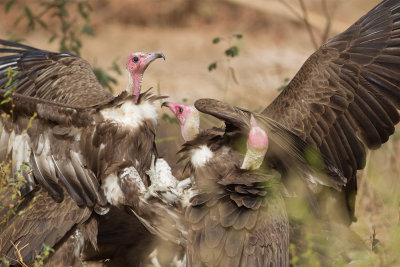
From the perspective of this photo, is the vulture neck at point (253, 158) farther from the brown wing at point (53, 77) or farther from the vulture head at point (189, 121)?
the brown wing at point (53, 77)

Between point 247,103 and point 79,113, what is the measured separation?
3459 mm

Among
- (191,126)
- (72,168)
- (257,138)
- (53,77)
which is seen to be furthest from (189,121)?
(53,77)

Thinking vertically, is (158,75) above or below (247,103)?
below

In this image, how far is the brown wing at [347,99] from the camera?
5.34 meters

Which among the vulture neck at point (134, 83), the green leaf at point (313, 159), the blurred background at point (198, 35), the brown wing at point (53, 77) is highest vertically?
the green leaf at point (313, 159)

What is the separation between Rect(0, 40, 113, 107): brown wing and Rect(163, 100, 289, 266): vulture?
53.7 inches

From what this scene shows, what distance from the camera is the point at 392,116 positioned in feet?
17.7

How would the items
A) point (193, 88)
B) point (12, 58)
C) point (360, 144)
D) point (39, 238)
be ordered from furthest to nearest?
point (193, 88)
point (12, 58)
point (360, 144)
point (39, 238)

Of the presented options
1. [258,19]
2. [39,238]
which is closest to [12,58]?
[39,238]

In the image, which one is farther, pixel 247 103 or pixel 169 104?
pixel 247 103

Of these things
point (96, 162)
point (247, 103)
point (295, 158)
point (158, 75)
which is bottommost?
point (158, 75)

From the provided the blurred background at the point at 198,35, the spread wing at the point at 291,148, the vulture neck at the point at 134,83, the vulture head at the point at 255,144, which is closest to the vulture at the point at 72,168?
the vulture neck at the point at 134,83

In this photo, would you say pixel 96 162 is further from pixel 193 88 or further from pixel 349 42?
pixel 193 88

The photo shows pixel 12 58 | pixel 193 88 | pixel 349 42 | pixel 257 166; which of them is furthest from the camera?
pixel 193 88
